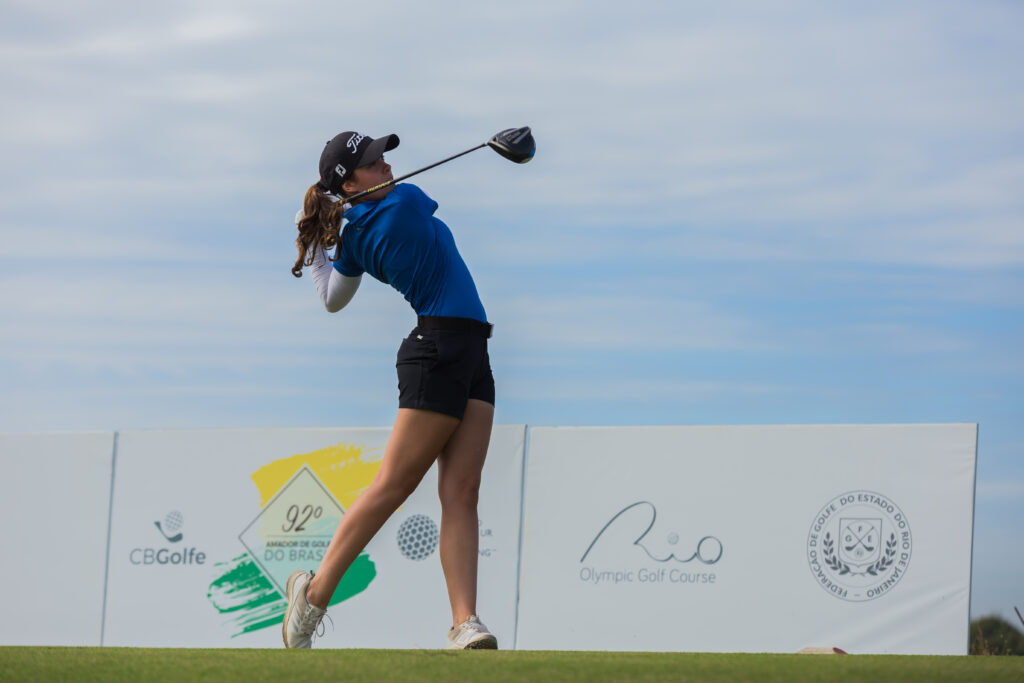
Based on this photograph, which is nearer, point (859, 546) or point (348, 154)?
point (348, 154)

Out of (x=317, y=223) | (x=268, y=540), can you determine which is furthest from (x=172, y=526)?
(x=317, y=223)

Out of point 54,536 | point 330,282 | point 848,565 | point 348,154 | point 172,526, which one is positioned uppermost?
point 348,154

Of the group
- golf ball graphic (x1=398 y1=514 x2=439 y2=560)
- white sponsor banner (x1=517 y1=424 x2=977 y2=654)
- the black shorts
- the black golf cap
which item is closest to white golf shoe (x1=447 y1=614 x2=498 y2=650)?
the black shorts

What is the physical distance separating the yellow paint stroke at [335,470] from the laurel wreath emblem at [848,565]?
10.3ft

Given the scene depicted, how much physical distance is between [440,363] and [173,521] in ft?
20.1

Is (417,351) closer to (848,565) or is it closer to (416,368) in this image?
(416,368)

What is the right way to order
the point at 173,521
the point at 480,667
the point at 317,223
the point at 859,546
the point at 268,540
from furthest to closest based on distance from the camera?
the point at 173,521
the point at 268,540
the point at 859,546
the point at 317,223
the point at 480,667

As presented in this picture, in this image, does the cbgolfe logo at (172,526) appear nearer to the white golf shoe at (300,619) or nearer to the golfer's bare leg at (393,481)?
the white golf shoe at (300,619)

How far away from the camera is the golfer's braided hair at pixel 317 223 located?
3.79 meters

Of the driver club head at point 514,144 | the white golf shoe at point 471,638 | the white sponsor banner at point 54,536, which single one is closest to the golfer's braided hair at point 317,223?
the driver club head at point 514,144

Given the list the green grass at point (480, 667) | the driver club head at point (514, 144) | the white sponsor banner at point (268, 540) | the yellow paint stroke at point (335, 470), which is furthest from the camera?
the yellow paint stroke at point (335, 470)

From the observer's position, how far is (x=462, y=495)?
3789 millimetres

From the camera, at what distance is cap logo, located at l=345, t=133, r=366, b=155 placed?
380 centimetres

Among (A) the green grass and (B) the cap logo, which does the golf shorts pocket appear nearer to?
(B) the cap logo
